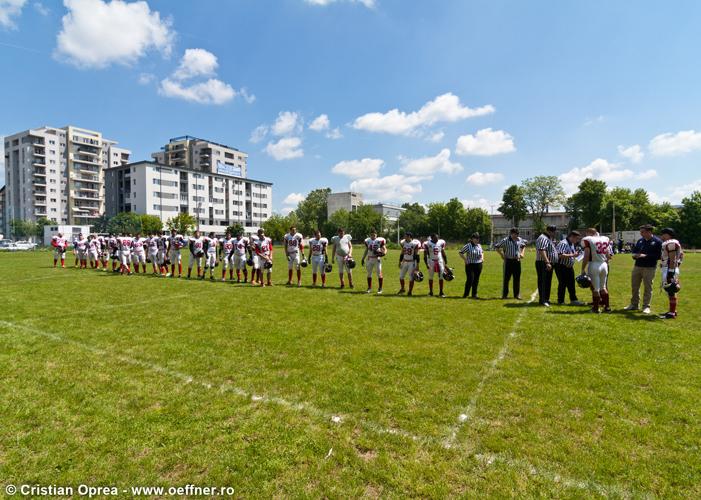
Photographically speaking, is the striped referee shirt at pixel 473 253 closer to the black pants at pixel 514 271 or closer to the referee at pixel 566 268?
the black pants at pixel 514 271

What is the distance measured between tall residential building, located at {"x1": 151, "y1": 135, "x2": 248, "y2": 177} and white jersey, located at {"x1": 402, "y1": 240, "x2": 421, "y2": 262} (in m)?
96.0

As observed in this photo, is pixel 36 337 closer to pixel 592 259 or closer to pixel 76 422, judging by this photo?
pixel 76 422

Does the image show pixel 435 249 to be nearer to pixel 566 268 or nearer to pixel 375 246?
pixel 375 246

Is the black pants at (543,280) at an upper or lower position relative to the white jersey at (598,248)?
lower

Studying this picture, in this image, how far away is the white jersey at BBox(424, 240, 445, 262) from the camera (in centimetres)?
1274

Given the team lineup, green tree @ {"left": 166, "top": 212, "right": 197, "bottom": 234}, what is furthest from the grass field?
green tree @ {"left": 166, "top": 212, "right": 197, "bottom": 234}

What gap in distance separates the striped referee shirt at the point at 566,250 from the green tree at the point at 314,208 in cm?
10959

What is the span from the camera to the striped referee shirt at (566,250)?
11.1m

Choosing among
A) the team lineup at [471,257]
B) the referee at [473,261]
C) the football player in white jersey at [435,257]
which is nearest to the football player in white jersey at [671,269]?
the team lineup at [471,257]

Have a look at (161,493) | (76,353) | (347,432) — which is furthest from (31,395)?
(347,432)

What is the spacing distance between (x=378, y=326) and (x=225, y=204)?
95781 millimetres

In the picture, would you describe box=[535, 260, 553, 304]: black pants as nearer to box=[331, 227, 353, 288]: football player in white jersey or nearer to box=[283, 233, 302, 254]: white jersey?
box=[331, 227, 353, 288]: football player in white jersey

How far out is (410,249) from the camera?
12.7 m

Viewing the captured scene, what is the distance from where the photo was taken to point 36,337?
7.10 metres
